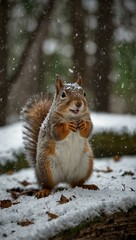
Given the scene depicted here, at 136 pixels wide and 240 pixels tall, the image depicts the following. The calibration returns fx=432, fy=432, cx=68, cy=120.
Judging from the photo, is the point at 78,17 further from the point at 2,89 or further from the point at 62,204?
the point at 62,204

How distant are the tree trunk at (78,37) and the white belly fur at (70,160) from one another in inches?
240

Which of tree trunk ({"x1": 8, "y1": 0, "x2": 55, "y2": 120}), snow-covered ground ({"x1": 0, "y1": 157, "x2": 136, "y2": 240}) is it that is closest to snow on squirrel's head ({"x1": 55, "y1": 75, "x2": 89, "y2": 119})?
snow-covered ground ({"x1": 0, "y1": 157, "x2": 136, "y2": 240})

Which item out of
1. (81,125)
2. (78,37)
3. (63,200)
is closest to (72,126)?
(81,125)

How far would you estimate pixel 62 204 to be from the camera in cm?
330

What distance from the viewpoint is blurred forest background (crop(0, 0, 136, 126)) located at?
9320 millimetres

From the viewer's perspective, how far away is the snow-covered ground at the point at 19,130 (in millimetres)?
6530

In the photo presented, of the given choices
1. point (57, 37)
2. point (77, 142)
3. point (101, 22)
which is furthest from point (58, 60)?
point (77, 142)

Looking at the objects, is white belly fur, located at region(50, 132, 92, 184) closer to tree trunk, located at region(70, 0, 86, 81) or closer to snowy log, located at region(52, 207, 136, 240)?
snowy log, located at region(52, 207, 136, 240)

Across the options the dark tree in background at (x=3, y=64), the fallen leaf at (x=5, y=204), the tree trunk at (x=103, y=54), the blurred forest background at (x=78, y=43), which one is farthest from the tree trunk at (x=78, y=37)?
the fallen leaf at (x=5, y=204)

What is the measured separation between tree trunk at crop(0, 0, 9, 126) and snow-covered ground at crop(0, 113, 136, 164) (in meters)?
1.27

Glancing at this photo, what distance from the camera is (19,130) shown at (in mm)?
7336

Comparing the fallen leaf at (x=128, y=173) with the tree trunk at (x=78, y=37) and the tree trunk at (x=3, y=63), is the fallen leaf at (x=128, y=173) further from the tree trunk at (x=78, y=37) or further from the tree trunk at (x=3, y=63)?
the tree trunk at (x=78, y=37)

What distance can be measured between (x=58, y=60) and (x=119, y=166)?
480cm

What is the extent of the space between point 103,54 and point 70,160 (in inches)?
250
